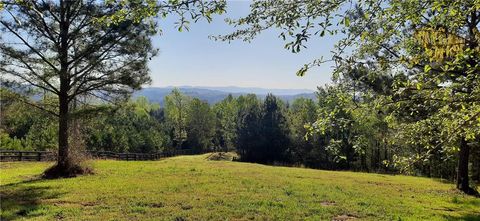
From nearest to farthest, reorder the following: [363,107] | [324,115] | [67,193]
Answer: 1. [324,115]
2. [363,107]
3. [67,193]

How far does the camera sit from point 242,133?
6103cm

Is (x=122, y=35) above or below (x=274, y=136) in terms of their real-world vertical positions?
above

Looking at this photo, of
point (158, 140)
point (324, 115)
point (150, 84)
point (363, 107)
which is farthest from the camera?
point (158, 140)


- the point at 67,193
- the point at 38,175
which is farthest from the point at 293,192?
the point at 38,175

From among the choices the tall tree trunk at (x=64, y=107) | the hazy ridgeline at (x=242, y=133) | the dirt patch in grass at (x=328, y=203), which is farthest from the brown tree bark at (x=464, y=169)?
the tall tree trunk at (x=64, y=107)

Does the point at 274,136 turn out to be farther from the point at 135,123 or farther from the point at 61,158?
the point at 61,158

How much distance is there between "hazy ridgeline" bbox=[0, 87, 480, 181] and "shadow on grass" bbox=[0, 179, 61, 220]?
13.7ft

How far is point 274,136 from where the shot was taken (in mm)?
59562

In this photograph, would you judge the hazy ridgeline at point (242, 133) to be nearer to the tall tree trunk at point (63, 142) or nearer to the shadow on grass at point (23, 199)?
the tall tree trunk at point (63, 142)

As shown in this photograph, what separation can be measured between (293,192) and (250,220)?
4.95 m

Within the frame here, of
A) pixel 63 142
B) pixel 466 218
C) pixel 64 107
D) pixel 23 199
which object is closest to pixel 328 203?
pixel 466 218

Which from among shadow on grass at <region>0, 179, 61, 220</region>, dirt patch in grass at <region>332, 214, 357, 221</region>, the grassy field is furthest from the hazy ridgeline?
shadow on grass at <region>0, 179, 61, 220</region>

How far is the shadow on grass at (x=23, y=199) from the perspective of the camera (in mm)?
9680

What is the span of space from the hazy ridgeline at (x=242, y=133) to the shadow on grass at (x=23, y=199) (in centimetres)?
416
